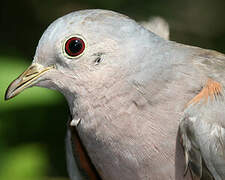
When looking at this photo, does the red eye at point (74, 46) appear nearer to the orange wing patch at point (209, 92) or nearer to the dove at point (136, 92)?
the dove at point (136, 92)

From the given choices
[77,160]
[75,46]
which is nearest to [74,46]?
[75,46]

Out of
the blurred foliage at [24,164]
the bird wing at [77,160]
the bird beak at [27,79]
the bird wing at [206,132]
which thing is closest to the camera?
the bird wing at [206,132]

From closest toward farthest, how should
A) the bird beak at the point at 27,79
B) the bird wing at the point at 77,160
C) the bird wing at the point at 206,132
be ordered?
the bird wing at the point at 206,132
the bird beak at the point at 27,79
the bird wing at the point at 77,160

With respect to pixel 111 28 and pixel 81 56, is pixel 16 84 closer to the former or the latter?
pixel 81 56

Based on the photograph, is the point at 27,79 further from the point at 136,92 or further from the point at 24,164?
the point at 24,164

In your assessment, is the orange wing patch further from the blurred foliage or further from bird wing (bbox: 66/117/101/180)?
the blurred foliage

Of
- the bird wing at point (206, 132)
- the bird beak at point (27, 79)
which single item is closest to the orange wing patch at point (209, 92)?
the bird wing at point (206, 132)
